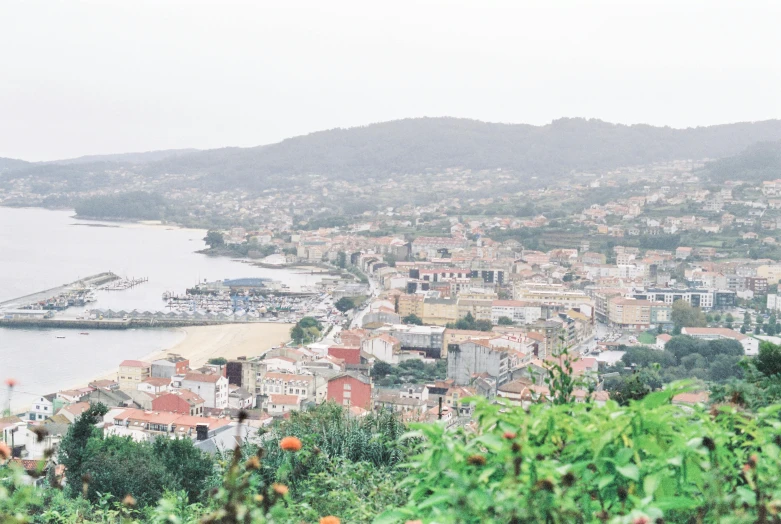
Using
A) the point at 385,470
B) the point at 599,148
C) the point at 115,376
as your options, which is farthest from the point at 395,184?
the point at 385,470

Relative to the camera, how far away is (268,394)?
8578 millimetres

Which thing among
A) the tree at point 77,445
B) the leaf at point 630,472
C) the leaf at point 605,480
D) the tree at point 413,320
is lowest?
the tree at point 413,320

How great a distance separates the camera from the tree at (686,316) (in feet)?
46.6

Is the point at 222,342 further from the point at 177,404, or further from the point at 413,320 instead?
the point at 177,404

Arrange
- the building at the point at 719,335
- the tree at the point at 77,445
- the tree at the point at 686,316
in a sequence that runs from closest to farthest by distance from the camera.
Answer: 1. the tree at the point at 77,445
2. the building at the point at 719,335
3. the tree at the point at 686,316

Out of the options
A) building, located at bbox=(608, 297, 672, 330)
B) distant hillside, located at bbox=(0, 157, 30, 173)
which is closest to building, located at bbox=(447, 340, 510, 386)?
building, located at bbox=(608, 297, 672, 330)

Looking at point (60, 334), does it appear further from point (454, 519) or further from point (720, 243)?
point (720, 243)

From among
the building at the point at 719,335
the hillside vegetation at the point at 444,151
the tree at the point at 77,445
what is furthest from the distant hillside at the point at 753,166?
the tree at the point at 77,445

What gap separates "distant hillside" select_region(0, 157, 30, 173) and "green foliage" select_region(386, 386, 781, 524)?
5784cm

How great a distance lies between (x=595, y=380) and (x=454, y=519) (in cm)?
72

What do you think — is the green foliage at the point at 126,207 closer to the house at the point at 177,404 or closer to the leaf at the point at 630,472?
the house at the point at 177,404

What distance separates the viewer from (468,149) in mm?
49094

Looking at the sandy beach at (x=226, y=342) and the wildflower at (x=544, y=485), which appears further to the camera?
the sandy beach at (x=226, y=342)

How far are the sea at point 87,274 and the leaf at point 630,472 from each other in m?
0.91
